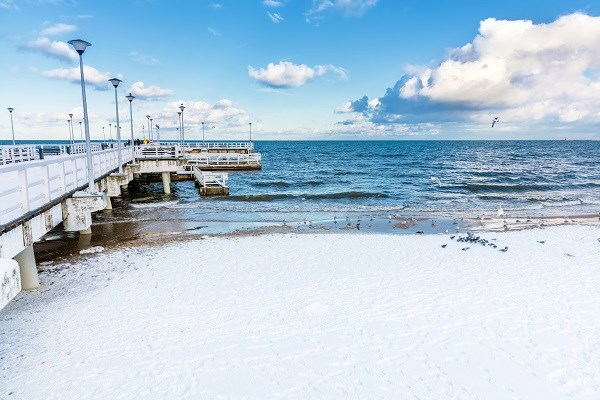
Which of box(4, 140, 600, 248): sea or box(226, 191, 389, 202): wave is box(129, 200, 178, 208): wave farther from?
box(226, 191, 389, 202): wave

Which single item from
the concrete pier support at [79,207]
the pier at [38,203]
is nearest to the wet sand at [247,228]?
the pier at [38,203]

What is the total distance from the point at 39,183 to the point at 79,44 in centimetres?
441

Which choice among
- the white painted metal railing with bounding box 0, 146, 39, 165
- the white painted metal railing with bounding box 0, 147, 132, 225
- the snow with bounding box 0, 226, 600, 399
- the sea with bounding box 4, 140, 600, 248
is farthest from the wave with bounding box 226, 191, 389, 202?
the snow with bounding box 0, 226, 600, 399

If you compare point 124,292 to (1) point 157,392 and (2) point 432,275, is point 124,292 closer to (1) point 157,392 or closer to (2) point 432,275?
(1) point 157,392

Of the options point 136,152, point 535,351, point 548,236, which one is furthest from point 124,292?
point 136,152

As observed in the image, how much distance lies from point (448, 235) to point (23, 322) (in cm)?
1447

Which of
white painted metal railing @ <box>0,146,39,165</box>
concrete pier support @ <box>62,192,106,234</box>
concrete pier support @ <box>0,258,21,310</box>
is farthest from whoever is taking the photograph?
white painted metal railing @ <box>0,146,39,165</box>

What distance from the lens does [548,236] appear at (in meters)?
15.1

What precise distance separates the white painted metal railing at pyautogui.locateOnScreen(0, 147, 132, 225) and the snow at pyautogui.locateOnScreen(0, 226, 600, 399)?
2.22 meters

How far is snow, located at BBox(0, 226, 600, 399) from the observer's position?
5.62 metres

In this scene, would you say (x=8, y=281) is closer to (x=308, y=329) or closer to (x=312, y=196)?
(x=308, y=329)

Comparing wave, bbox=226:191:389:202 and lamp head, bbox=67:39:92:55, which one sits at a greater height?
lamp head, bbox=67:39:92:55

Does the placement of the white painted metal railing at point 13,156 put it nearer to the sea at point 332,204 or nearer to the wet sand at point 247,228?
the wet sand at point 247,228

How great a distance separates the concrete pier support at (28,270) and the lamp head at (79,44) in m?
6.26
